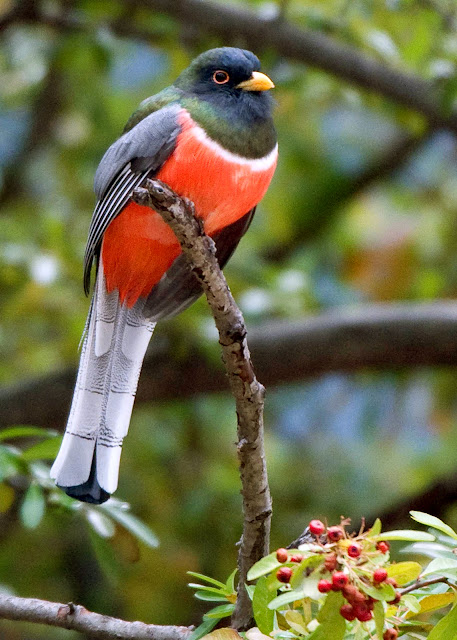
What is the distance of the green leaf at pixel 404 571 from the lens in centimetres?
155

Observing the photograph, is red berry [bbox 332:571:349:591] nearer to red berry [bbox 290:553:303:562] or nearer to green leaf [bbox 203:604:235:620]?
red berry [bbox 290:553:303:562]

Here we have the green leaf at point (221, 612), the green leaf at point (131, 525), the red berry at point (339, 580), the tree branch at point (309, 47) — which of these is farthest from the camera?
the tree branch at point (309, 47)

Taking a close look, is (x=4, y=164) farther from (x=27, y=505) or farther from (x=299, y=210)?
(x=27, y=505)

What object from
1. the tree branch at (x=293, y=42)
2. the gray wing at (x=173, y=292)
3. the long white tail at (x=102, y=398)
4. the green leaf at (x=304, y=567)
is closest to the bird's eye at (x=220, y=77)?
the gray wing at (x=173, y=292)

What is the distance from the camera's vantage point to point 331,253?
5.36m

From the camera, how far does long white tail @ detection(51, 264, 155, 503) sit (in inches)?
92.3

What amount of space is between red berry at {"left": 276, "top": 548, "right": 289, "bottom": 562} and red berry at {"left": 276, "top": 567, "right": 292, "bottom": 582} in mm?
43

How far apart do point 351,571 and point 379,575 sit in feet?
0.15

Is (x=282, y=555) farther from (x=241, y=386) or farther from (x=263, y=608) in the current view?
(x=241, y=386)

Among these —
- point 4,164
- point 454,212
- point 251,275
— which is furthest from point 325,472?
point 4,164

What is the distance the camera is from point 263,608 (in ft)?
5.39

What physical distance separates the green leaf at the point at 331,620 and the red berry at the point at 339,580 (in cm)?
2

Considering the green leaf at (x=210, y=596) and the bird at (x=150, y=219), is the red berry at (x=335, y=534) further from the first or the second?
the bird at (x=150, y=219)

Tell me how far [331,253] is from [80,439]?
3.18 metres
